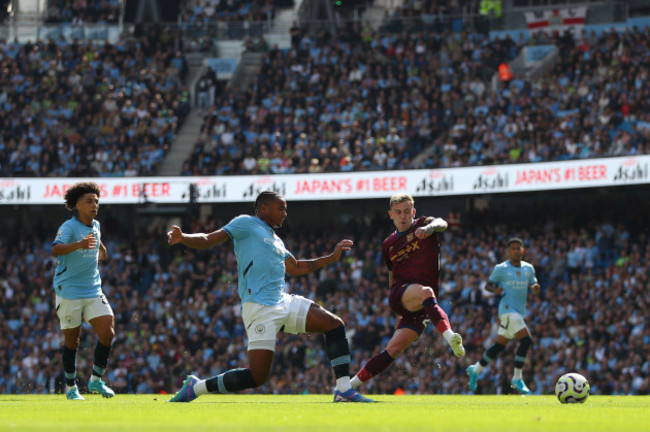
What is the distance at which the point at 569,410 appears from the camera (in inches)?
395

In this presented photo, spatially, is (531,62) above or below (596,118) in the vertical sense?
above

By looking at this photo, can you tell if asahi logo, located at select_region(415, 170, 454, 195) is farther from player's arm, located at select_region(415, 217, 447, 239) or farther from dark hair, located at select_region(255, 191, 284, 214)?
dark hair, located at select_region(255, 191, 284, 214)

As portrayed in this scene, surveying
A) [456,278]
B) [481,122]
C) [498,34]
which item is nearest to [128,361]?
[456,278]

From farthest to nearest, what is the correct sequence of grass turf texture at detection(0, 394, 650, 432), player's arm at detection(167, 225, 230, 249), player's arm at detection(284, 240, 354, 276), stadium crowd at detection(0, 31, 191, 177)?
stadium crowd at detection(0, 31, 191, 177) < player's arm at detection(284, 240, 354, 276) < player's arm at detection(167, 225, 230, 249) < grass turf texture at detection(0, 394, 650, 432)

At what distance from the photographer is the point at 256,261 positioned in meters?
10.5

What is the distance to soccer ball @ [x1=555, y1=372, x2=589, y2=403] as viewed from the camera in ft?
38.5

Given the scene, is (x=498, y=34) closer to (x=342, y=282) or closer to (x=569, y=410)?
(x=342, y=282)

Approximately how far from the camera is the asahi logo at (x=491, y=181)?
28453 millimetres

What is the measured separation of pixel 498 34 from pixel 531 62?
8.65 ft

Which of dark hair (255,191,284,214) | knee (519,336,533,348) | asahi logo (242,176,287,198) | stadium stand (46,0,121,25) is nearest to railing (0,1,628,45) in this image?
stadium stand (46,0,121,25)

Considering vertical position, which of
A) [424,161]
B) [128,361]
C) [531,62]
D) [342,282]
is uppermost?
[531,62]

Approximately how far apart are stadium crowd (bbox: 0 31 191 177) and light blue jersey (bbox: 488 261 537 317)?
16.9m

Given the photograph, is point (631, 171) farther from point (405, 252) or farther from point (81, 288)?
point (81, 288)

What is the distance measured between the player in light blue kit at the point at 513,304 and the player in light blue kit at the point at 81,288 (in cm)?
700
